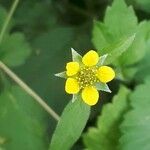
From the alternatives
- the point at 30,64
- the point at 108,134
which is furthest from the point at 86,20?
the point at 108,134

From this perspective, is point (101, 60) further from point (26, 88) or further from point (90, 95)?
point (26, 88)

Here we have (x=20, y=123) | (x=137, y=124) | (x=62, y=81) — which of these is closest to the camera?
(x=137, y=124)

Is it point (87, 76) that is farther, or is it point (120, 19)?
point (120, 19)

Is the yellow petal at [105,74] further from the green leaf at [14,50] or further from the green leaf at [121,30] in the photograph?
the green leaf at [14,50]

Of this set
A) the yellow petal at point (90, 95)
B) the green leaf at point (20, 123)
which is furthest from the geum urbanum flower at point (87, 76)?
the green leaf at point (20, 123)

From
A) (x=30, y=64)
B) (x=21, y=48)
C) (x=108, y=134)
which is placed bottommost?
(x=108, y=134)

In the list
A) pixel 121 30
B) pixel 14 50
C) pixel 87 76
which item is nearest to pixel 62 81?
pixel 14 50

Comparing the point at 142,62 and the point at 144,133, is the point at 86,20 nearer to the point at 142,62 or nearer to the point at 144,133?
the point at 142,62
